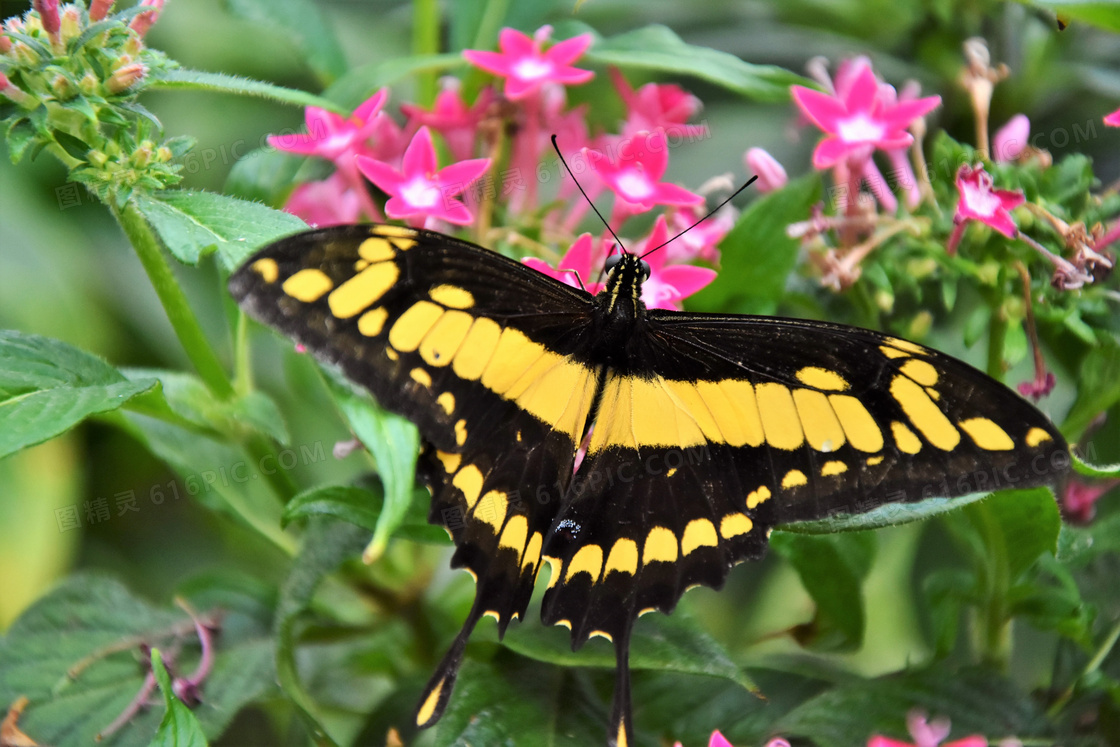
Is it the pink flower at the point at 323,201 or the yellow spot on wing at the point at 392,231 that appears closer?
the yellow spot on wing at the point at 392,231

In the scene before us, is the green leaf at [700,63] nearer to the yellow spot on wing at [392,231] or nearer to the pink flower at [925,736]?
the yellow spot on wing at [392,231]

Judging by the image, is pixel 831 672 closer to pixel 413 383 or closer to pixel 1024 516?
pixel 1024 516

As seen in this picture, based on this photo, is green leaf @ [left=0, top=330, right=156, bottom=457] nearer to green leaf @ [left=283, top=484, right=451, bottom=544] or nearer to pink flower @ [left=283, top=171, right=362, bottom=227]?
green leaf @ [left=283, top=484, right=451, bottom=544]

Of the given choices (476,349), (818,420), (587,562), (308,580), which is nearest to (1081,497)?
(818,420)

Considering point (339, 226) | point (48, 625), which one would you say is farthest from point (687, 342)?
point (48, 625)

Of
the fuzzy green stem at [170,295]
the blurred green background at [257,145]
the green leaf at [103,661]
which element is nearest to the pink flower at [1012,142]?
the blurred green background at [257,145]

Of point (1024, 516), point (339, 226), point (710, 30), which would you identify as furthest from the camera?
point (710, 30)
